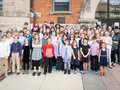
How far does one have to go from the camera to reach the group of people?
49.3 feet

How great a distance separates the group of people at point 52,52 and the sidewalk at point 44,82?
502 millimetres

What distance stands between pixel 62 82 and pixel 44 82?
0.72 metres

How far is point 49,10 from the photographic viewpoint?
2277 cm

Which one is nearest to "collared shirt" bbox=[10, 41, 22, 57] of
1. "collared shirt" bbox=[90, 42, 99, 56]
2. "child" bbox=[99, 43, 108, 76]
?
"collared shirt" bbox=[90, 42, 99, 56]

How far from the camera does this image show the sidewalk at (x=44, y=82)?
12961 millimetres

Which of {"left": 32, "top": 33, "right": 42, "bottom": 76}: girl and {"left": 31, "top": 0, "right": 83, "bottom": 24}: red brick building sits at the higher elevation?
{"left": 31, "top": 0, "right": 83, "bottom": 24}: red brick building

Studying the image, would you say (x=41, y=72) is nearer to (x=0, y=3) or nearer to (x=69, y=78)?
(x=69, y=78)

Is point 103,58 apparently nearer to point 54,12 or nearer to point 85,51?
point 85,51

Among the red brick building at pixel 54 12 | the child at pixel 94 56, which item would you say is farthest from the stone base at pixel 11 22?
the child at pixel 94 56

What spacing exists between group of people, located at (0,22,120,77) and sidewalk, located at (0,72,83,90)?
0.50m

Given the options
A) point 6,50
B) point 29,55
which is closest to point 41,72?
point 29,55

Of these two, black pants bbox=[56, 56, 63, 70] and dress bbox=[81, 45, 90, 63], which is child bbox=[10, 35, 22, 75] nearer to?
black pants bbox=[56, 56, 63, 70]

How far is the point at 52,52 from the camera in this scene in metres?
15.3

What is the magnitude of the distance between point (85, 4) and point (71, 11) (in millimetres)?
1038
